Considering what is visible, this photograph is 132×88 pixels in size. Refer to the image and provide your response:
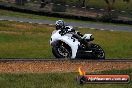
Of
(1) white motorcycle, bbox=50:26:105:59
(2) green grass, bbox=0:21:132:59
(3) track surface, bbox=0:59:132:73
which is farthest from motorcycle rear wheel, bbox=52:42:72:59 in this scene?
(2) green grass, bbox=0:21:132:59

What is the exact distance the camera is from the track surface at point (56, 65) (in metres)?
18.3

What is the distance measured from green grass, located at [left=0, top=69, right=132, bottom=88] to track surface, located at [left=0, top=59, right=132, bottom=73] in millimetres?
1346

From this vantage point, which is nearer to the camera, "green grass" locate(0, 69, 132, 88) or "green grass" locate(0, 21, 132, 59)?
"green grass" locate(0, 69, 132, 88)

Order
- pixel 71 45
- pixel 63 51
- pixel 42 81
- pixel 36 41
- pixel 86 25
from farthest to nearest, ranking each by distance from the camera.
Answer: pixel 86 25
pixel 36 41
pixel 63 51
pixel 71 45
pixel 42 81

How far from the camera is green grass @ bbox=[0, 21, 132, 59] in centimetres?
2584

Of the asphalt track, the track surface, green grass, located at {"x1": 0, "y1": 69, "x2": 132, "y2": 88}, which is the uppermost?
green grass, located at {"x1": 0, "y1": 69, "x2": 132, "y2": 88}

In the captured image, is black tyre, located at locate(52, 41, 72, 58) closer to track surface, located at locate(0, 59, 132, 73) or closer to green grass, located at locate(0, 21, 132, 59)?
track surface, located at locate(0, 59, 132, 73)

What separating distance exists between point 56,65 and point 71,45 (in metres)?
1.60

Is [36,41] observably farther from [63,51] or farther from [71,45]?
[71,45]

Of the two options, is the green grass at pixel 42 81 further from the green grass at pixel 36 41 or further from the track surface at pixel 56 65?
the green grass at pixel 36 41

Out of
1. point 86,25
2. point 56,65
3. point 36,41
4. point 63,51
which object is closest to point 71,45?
point 63,51

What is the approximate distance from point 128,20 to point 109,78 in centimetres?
3371

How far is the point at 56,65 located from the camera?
1919cm

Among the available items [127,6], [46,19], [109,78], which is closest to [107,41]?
[46,19]
